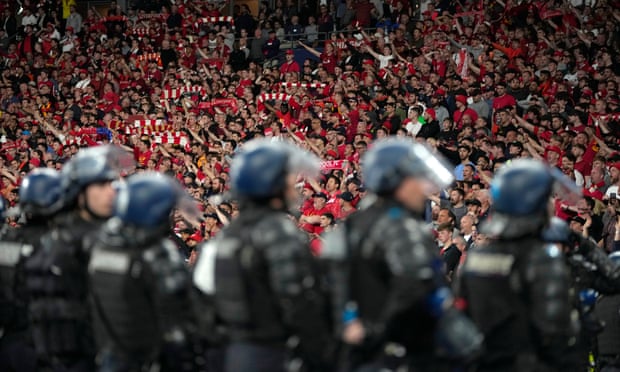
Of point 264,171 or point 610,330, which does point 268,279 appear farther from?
point 610,330

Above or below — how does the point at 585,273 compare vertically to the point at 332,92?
above

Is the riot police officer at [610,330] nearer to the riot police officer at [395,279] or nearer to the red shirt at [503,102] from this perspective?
the riot police officer at [395,279]

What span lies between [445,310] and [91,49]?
2260 centimetres

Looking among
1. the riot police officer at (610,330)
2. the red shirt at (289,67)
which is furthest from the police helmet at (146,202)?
the red shirt at (289,67)

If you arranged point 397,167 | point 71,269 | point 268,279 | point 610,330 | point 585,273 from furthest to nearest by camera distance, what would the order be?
point 610,330 < point 585,273 < point 71,269 < point 268,279 < point 397,167

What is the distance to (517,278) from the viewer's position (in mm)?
6078

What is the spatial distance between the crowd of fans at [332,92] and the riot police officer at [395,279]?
5753 millimetres

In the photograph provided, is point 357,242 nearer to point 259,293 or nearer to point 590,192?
point 259,293

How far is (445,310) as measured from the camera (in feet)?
17.7

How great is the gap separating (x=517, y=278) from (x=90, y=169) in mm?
2829

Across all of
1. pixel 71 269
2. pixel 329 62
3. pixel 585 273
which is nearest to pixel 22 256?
pixel 71 269

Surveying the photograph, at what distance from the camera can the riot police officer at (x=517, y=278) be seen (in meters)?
6.02

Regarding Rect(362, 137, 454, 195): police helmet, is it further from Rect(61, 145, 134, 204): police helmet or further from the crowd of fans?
the crowd of fans

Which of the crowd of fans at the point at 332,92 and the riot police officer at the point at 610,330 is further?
the crowd of fans at the point at 332,92
